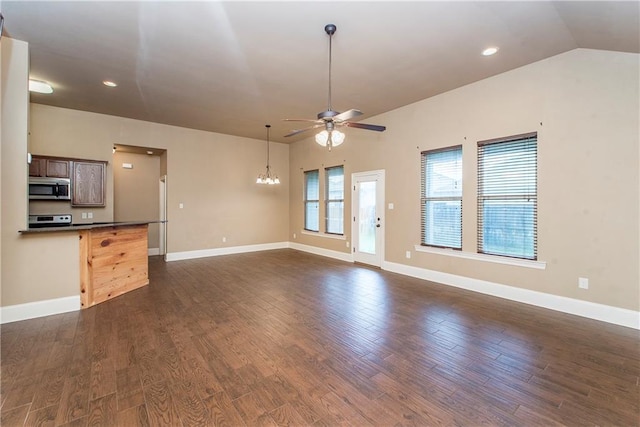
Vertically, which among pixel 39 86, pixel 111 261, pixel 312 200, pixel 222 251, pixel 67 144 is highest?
pixel 39 86

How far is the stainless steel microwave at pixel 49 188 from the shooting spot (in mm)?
5078

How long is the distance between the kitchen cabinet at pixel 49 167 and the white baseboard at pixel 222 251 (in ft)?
8.54

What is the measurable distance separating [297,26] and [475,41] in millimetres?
2073

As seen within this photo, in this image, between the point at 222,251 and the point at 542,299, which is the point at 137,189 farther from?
the point at 542,299

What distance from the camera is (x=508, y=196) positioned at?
13.4 ft

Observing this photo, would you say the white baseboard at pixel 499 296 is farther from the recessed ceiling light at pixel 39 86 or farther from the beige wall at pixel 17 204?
the recessed ceiling light at pixel 39 86

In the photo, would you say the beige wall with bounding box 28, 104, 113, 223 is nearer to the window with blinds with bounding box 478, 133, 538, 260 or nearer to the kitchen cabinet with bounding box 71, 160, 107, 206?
the kitchen cabinet with bounding box 71, 160, 107, 206

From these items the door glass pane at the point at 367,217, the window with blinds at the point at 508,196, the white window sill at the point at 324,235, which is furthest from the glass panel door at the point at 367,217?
the window with blinds at the point at 508,196

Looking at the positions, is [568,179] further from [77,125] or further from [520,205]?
[77,125]

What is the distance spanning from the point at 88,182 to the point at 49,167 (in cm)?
62

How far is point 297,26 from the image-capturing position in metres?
2.96

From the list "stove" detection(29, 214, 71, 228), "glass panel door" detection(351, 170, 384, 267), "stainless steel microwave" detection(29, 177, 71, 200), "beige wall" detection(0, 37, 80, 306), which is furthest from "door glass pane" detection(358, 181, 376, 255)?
"stainless steel microwave" detection(29, 177, 71, 200)

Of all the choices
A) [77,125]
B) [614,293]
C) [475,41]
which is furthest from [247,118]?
[614,293]

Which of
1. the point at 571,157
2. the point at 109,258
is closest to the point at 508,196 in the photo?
the point at 571,157
